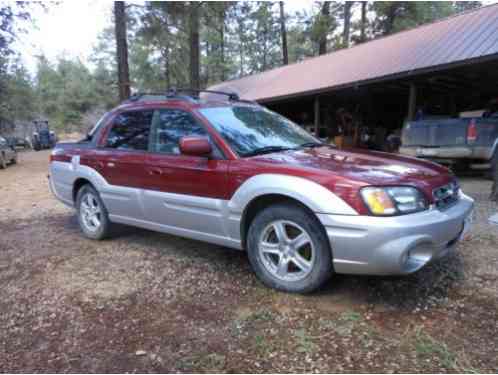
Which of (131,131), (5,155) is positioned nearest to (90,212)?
(131,131)

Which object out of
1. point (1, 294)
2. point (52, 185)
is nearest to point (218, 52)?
point (52, 185)

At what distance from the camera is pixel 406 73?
342 inches

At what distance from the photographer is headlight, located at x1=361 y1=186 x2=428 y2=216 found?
247cm

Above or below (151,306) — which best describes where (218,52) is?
above

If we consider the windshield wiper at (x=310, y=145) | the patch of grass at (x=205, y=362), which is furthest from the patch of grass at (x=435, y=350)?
the windshield wiper at (x=310, y=145)

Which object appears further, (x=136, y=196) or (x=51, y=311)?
(x=136, y=196)

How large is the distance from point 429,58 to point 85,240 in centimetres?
852

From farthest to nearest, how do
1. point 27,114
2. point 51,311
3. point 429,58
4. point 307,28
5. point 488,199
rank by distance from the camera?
1. point 27,114
2. point 307,28
3. point 429,58
4. point 488,199
5. point 51,311

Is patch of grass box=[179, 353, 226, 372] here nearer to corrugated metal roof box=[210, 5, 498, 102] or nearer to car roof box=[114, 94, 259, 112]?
car roof box=[114, 94, 259, 112]

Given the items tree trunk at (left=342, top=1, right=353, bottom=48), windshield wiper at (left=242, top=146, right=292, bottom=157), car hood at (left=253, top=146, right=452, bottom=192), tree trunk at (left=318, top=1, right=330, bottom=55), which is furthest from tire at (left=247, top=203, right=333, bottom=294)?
tree trunk at (left=342, top=1, right=353, bottom=48)

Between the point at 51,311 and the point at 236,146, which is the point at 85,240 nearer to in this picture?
the point at 51,311

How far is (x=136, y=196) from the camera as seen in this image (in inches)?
153

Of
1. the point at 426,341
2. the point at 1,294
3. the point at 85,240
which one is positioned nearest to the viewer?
the point at 426,341

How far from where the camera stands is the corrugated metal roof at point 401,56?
8.11m
